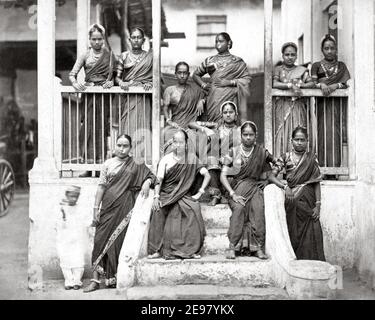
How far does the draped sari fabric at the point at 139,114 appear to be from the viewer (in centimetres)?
787

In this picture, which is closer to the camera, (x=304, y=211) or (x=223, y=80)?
(x=304, y=211)

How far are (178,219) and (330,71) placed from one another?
3134 millimetres

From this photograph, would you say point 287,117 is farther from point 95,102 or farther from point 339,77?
point 95,102

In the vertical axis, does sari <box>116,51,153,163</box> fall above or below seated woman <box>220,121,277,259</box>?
above

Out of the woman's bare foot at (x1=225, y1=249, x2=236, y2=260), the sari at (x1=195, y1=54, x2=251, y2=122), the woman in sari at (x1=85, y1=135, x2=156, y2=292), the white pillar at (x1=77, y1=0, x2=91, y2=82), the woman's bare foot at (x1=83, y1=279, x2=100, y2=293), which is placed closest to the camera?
the woman's bare foot at (x1=225, y1=249, x2=236, y2=260)

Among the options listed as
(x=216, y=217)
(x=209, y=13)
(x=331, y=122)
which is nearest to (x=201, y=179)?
(x=216, y=217)

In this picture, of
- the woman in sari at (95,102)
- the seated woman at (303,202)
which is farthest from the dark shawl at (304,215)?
the woman in sari at (95,102)

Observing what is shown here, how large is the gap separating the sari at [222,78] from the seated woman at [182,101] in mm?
182

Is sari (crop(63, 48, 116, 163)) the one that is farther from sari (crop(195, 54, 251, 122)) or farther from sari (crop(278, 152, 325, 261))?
sari (crop(278, 152, 325, 261))

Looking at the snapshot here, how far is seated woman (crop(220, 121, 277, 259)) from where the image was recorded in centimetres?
650

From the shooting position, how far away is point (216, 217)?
7098mm

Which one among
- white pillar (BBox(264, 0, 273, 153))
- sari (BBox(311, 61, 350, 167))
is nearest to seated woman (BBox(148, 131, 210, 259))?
white pillar (BBox(264, 0, 273, 153))

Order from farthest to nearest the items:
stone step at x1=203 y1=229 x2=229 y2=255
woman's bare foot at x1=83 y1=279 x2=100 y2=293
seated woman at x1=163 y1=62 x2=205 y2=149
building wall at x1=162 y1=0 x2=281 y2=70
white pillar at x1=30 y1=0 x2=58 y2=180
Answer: building wall at x1=162 y1=0 x2=281 y2=70 → seated woman at x1=163 y1=62 x2=205 y2=149 → white pillar at x1=30 y1=0 x2=58 y2=180 → woman's bare foot at x1=83 y1=279 x2=100 y2=293 → stone step at x1=203 y1=229 x2=229 y2=255

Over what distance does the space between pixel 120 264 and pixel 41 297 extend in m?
1.28
